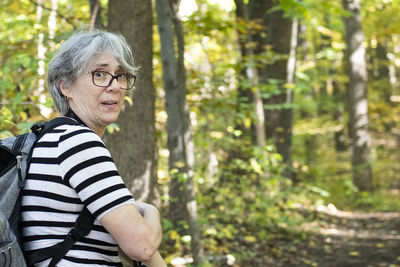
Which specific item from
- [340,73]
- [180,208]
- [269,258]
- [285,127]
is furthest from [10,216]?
[340,73]

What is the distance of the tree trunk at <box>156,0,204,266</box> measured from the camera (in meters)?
4.94

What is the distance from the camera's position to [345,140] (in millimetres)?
21797

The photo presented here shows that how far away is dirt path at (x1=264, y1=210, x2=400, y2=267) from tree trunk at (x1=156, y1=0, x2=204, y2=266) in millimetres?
2029

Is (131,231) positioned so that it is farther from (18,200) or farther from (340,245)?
(340,245)

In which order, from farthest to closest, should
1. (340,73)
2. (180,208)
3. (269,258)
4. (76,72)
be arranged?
(340,73)
(269,258)
(180,208)
(76,72)

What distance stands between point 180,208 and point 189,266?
4.37ft

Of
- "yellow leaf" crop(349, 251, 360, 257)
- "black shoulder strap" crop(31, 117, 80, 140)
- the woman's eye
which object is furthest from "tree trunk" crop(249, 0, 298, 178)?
"black shoulder strap" crop(31, 117, 80, 140)

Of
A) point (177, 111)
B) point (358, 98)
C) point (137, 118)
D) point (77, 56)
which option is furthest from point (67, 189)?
point (358, 98)

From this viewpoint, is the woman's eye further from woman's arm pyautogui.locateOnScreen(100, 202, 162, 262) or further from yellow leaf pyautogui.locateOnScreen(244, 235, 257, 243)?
yellow leaf pyautogui.locateOnScreen(244, 235, 257, 243)

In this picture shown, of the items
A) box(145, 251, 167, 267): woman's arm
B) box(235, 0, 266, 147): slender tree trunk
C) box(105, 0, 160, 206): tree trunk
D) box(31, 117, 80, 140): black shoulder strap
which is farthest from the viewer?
box(235, 0, 266, 147): slender tree trunk

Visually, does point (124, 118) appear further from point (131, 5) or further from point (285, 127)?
point (285, 127)

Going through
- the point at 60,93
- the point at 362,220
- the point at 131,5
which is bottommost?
the point at 362,220

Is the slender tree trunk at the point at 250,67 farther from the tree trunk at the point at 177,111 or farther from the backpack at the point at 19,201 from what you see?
the backpack at the point at 19,201

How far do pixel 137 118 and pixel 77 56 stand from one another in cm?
286
